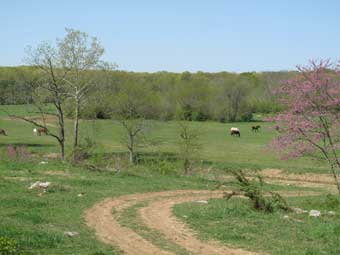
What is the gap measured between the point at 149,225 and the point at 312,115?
782 cm

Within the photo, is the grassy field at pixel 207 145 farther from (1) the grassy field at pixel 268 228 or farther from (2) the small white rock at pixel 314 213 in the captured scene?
(1) the grassy field at pixel 268 228

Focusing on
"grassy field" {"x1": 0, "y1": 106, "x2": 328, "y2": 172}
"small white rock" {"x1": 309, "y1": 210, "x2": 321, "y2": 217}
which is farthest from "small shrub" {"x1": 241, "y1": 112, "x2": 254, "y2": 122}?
"small white rock" {"x1": 309, "y1": 210, "x2": 321, "y2": 217}

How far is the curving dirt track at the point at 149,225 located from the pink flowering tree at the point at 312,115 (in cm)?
475

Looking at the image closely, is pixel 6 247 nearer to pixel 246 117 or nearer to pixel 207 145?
pixel 207 145

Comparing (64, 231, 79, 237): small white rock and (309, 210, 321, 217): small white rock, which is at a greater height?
(309, 210, 321, 217): small white rock

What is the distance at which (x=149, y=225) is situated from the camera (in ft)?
48.0

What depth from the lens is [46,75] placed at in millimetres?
36344

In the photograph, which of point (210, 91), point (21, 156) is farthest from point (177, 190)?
point (210, 91)

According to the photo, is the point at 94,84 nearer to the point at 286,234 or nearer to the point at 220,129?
the point at 286,234

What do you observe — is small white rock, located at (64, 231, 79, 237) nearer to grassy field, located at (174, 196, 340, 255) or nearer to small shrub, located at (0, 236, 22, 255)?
grassy field, located at (174, 196, 340, 255)

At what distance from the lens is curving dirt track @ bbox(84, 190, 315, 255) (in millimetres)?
11820

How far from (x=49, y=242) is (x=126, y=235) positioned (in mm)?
2482

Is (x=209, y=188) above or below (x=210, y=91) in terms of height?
below

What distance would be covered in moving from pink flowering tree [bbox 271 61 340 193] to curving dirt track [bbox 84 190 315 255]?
15.6 feet
